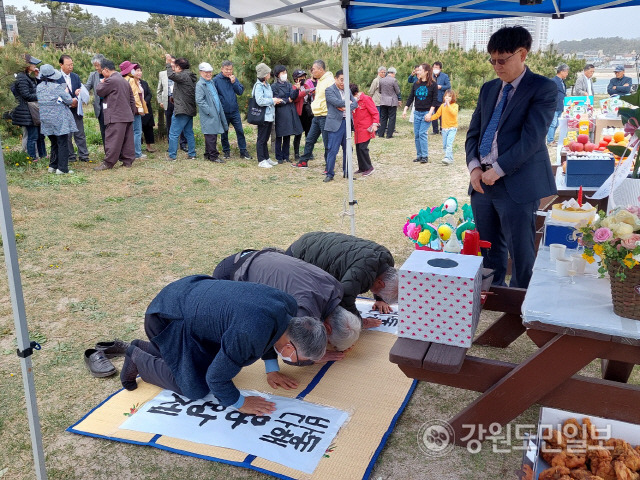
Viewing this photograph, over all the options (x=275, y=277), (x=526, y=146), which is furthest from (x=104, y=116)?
(x=526, y=146)

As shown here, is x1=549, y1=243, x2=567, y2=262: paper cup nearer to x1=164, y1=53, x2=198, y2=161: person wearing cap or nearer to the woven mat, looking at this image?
the woven mat

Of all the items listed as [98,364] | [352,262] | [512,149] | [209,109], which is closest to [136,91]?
[209,109]

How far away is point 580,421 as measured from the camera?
201 centimetres

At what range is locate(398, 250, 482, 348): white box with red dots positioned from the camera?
2.05m

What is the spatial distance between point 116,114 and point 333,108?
314 cm

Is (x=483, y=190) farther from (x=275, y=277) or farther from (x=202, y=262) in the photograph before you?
(x=202, y=262)

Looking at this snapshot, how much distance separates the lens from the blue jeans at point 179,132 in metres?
8.62

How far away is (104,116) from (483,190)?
643cm

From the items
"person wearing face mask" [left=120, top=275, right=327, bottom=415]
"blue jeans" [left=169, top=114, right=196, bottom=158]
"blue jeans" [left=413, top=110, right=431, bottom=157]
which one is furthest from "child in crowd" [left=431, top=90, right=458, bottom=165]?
"person wearing face mask" [left=120, top=275, right=327, bottom=415]

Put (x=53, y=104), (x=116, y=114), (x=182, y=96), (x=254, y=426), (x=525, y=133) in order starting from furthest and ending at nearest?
(x=182, y=96), (x=116, y=114), (x=53, y=104), (x=525, y=133), (x=254, y=426)

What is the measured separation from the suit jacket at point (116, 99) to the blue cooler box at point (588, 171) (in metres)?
6.10

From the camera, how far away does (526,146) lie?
2.84 meters

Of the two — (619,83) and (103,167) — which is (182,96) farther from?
(619,83)

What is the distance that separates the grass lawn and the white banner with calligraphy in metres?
0.12
